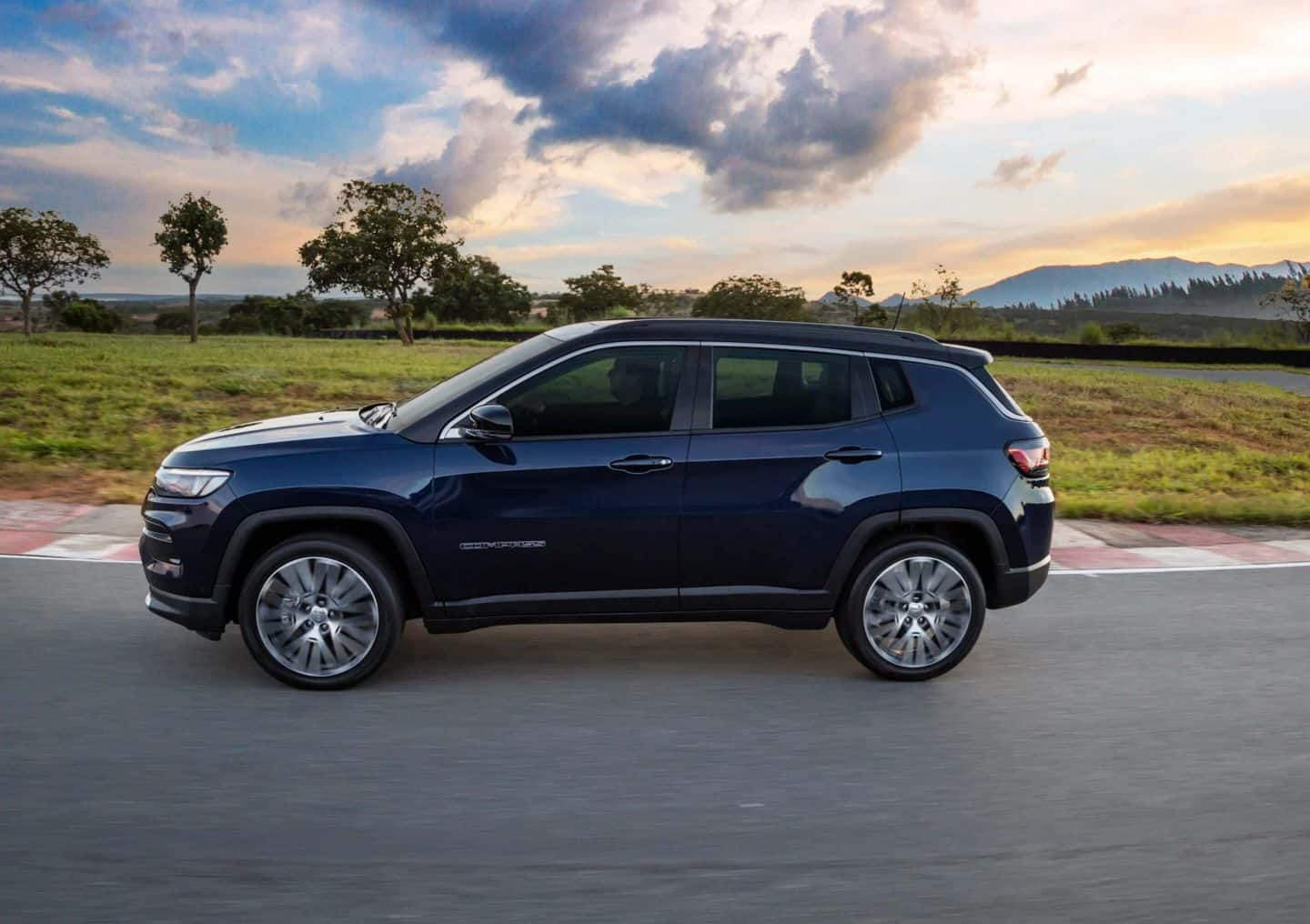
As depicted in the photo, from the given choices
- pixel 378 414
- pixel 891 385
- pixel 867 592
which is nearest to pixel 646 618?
pixel 867 592

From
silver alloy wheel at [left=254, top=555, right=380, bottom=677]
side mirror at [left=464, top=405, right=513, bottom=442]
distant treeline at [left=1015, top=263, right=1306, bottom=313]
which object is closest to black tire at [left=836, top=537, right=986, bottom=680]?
side mirror at [left=464, top=405, right=513, bottom=442]

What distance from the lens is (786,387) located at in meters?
6.18

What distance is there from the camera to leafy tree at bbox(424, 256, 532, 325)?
69625mm

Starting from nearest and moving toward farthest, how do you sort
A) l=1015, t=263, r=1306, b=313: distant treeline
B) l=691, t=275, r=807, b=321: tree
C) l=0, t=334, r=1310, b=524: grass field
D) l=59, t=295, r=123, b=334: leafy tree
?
l=0, t=334, r=1310, b=524: grass field, l=691, t=275, r=807, b=321: tree, l=59, t=295, r=123, b=334: leafy tree, l=1015, t=263, r=1306, b=313: distant treeline

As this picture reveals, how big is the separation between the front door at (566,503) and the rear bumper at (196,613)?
994mm

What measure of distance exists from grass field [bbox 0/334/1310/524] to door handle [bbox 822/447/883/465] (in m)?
6.14

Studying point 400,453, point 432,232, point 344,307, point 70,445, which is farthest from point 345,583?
point 344,307

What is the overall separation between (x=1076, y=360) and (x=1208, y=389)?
1532 centimetres

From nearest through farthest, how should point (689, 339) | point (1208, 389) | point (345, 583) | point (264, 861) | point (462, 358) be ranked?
1. point (264, 861)
2. point (345, 583)
3. point (689, 339)
4. point (1208, 389)
5. point (462, 358)

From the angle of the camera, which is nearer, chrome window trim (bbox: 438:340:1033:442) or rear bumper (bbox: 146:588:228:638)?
rear bumper (bbox: 146:588:228:638)

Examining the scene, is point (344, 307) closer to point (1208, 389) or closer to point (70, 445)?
point (1208, 389)

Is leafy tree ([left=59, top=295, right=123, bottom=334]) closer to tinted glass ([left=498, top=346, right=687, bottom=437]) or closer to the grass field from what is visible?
the grass field

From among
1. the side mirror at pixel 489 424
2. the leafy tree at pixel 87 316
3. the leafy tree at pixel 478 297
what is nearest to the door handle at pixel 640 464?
the side mirror at pixel 489 424

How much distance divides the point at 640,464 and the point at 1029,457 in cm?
194
